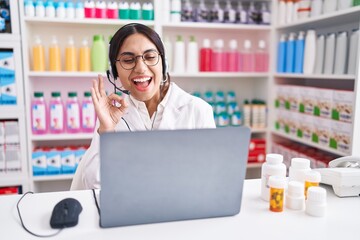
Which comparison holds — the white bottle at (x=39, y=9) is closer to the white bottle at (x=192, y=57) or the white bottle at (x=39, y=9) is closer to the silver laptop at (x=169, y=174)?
the white bottle at (x=192, y=57)

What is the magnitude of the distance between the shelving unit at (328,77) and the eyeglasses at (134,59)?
1.12 metres

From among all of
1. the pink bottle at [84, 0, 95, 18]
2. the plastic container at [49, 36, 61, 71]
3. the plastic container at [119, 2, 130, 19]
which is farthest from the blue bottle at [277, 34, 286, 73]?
the plastic container at [49, 36, 61, 71]

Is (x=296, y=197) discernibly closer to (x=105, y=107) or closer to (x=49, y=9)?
(x=105, y=107)

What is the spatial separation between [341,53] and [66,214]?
179 cm

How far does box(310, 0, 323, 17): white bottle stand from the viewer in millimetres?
2162

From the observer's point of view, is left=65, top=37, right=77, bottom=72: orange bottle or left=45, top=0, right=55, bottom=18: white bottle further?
left=65, top=37, right=77, bottom=72: orange bottle

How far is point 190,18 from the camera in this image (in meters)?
2.55

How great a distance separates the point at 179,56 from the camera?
2.53 metres

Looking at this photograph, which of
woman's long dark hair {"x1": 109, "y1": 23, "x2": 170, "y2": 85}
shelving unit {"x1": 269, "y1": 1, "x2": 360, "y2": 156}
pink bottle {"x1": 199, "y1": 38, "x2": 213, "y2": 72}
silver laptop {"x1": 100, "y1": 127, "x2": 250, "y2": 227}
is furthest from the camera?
pink bottle {"x1": 199, "y1": 38, "x2": 213, "y2": 72}

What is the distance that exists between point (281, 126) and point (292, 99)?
0.28m

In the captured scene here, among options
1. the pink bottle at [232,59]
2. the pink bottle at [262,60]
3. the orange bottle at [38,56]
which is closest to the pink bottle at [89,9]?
the orange bottle at [38,56]

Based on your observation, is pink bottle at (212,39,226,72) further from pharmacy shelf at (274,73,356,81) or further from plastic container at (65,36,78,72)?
plastic container at (65,36,78,72)

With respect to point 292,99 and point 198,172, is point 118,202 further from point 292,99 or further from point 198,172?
point 292,99

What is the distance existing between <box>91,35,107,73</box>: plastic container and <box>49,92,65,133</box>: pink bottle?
1.10ft
